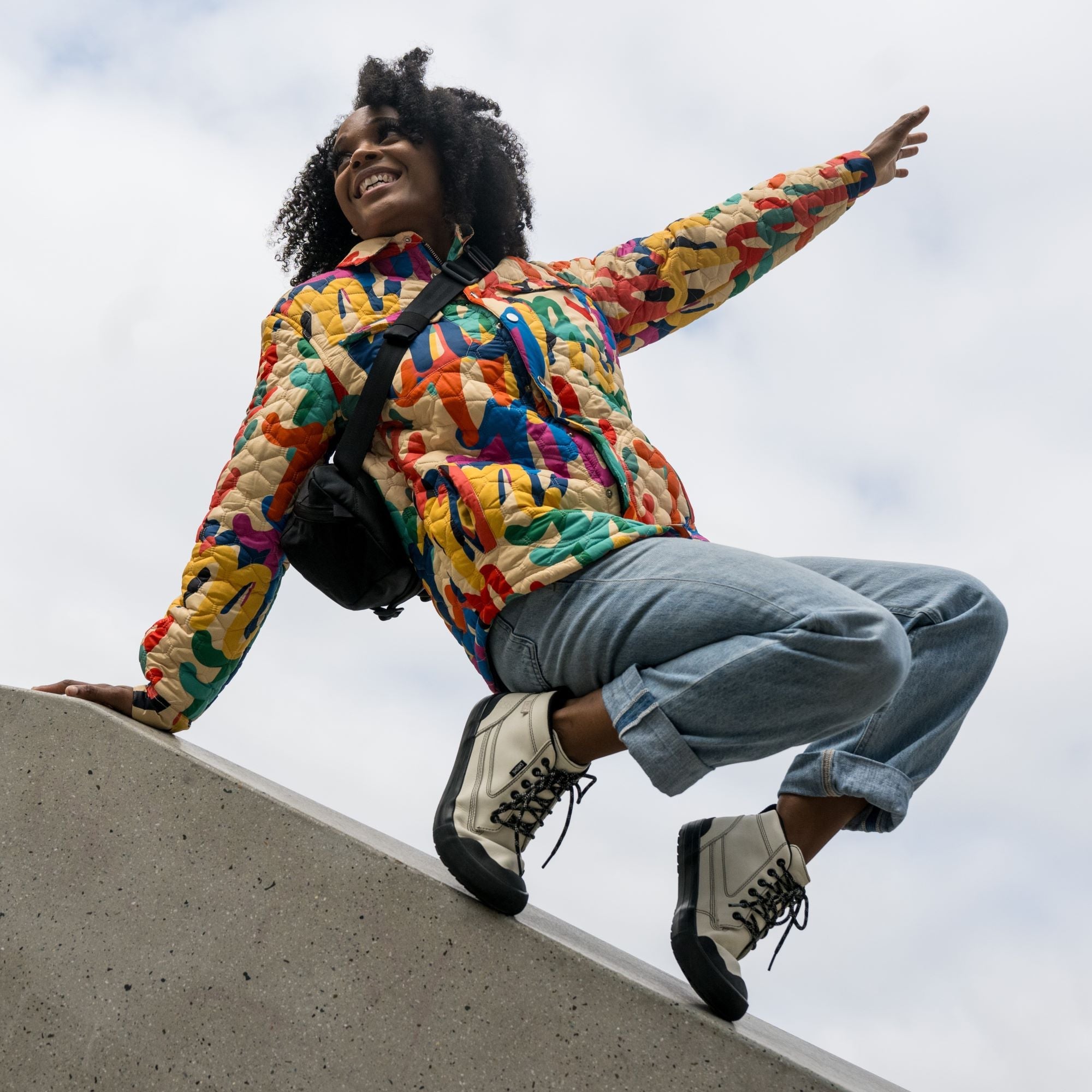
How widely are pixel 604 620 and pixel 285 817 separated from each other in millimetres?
529

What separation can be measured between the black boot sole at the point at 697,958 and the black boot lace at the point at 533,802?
8.1 inches

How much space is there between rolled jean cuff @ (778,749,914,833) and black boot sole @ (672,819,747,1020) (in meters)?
0.18

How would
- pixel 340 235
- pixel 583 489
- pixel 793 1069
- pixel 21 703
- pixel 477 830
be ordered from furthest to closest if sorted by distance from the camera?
pixel 340 235, pixel 21 703, pixel 583 489, pixel 477 830, pixel 793 1069

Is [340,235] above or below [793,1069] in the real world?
above

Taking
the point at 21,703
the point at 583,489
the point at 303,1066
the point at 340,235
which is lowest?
the point at 303,1066

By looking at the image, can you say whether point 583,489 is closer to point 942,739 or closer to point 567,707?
point 567,707

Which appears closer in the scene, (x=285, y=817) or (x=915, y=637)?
(x=285, y=817)

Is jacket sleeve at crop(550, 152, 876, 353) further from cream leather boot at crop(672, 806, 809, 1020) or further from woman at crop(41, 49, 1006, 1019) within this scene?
cream leather boot at crop(672, 806, 809, 1020)

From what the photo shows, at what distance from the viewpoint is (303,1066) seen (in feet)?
4.59

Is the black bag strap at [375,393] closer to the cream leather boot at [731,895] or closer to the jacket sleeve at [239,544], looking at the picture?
the jacket sleeve at [239,544]

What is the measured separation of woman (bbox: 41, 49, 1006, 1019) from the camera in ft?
4.62

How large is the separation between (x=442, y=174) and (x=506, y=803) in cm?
121

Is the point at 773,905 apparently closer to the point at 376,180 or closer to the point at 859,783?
the point at 859,783

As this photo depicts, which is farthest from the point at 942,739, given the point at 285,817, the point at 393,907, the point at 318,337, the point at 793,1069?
the point at 318,337
